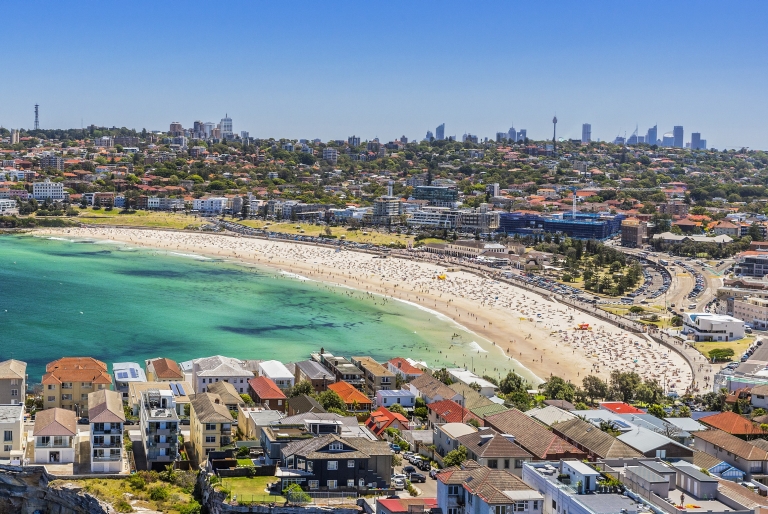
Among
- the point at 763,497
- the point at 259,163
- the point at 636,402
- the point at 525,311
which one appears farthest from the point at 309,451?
the point at 259,163

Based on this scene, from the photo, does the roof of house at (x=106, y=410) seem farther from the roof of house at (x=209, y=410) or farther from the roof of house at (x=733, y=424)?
the roof of house at (x=733, y=424)

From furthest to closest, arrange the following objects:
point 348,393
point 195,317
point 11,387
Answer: point 195,317, point 348,393, point 11,387

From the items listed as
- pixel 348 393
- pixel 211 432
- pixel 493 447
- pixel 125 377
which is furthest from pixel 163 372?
pixel 493 447

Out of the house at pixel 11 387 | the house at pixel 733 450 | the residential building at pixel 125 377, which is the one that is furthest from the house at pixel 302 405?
the house at pixel 733 450

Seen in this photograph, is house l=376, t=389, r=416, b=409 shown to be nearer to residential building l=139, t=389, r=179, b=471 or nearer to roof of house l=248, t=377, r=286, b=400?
roof of house l=248, t=377, r=286, b=400

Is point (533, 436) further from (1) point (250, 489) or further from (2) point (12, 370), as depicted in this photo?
(2) point (12, 370)
